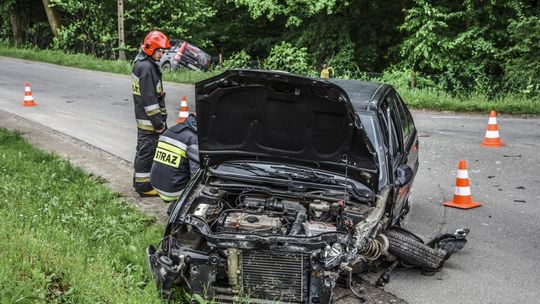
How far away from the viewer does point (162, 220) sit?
25.4 ft

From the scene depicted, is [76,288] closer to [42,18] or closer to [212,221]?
[212,221]

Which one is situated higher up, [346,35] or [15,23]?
[346,35]

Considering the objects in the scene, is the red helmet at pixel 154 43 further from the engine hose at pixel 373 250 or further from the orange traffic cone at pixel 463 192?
the orange traffic cone at pixel 463 192

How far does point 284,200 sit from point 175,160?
Result: 1.79 m

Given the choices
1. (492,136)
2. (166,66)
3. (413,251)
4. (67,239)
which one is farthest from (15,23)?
(413,251)

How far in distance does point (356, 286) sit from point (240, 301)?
1.34 m

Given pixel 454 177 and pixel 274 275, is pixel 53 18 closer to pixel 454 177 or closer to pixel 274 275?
pixel 454 177

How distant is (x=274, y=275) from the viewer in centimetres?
510

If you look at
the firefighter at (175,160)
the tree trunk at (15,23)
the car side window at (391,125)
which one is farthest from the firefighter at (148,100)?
the tree trunk at (15,23)

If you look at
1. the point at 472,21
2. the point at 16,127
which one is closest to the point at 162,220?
the point at 16,127

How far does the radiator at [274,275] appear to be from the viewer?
5.05 m

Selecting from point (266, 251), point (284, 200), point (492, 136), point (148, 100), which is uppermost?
point (148, 100)

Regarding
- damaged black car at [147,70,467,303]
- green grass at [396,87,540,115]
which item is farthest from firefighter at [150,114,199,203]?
green grass at [396,87,540,115]

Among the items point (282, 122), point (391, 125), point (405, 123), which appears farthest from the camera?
point (405, 123)
